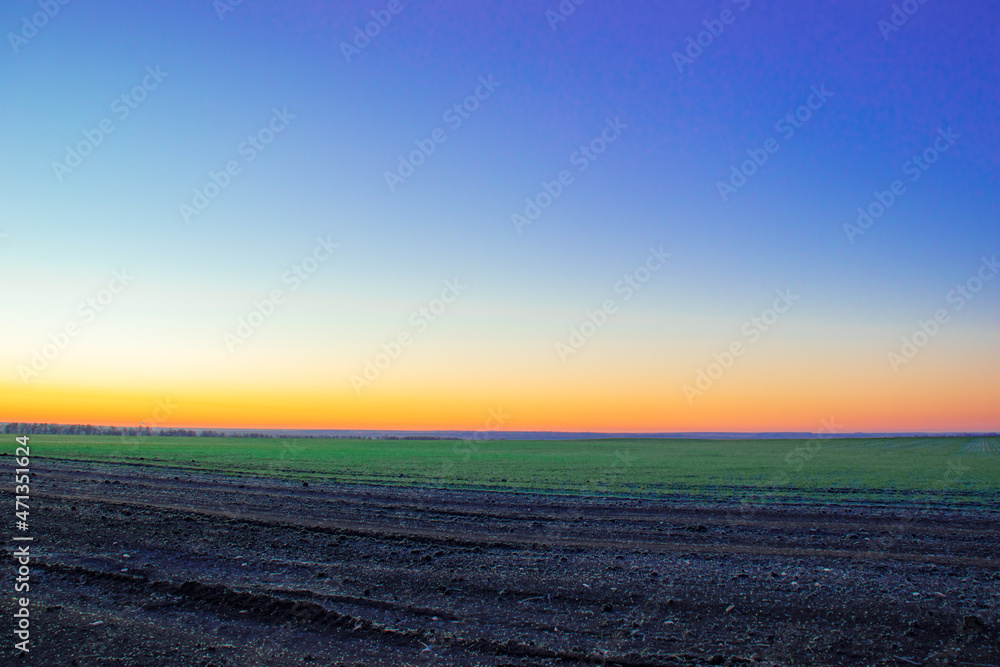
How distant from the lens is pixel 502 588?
32.8ft

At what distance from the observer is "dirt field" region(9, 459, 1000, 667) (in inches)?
291

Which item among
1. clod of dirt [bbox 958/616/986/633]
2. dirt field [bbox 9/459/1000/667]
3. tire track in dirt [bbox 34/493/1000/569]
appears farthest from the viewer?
tire track in dirt [bbox 34/493/1000/569]

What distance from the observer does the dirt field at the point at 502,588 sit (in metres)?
7.38

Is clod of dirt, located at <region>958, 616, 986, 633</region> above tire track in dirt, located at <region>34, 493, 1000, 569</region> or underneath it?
above

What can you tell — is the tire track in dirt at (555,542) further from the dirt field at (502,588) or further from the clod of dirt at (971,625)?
the clod of dirt at (971,625)

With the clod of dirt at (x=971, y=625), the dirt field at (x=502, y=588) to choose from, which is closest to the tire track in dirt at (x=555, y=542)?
the dirt field at (x=502, y=588)

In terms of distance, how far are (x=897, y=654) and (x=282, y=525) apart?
42.1 ft

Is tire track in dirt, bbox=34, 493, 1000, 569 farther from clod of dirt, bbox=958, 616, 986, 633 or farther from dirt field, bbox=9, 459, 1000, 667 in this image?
clod of dirt, bbox=958, 616, 986, 633

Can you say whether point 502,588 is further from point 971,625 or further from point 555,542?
point 971,625

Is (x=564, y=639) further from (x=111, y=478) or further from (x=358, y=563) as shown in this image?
(x=111, y=478)

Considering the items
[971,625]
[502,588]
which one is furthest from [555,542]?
[971,625]

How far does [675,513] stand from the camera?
18969 millimetres

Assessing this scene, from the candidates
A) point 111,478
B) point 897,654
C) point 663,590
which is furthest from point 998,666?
point 111,478

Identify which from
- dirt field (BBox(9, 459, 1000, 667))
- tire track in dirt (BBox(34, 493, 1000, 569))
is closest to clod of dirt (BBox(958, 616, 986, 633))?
dirt field (BBox(9, 459, 1000, 667))
